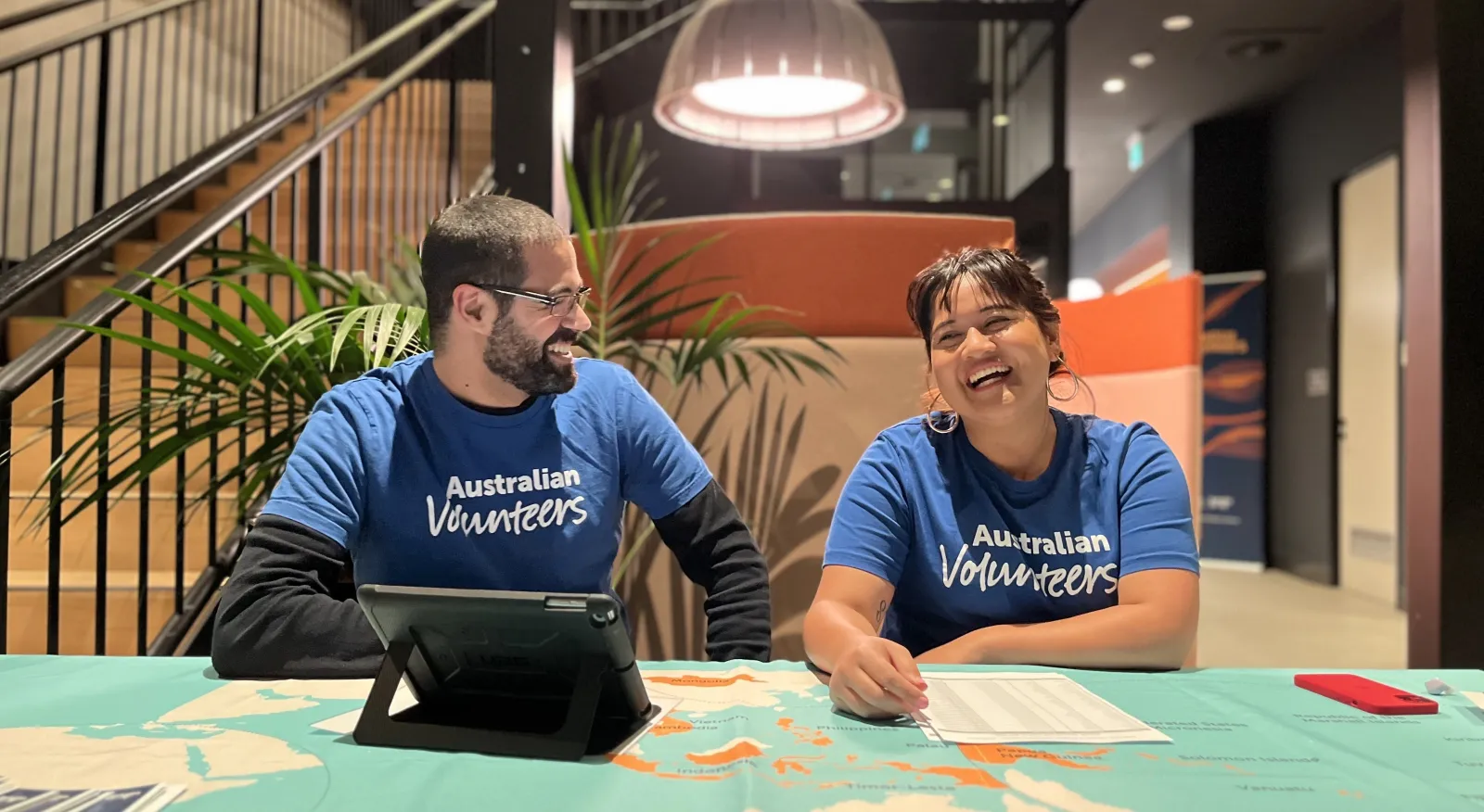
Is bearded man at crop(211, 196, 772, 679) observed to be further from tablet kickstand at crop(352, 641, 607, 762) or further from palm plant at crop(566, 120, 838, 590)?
palm plant at crop(566, 120, 838, 590)

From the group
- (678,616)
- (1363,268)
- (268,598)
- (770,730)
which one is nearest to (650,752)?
(770,730)

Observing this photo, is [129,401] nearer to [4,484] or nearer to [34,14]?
[4,484]

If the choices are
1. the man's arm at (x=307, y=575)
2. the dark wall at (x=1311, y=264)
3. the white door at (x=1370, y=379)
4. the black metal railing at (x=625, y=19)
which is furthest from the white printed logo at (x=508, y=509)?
the dark wall at (x=1311, y=264)

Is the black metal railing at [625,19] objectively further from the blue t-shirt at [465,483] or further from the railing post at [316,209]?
the blue t-shirt at [465,483]

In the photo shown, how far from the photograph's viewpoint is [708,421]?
242 cm

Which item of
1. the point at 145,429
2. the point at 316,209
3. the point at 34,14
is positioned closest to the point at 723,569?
the point at 145,429

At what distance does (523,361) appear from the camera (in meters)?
1.28

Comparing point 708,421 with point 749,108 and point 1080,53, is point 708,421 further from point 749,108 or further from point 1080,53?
point 1080,53

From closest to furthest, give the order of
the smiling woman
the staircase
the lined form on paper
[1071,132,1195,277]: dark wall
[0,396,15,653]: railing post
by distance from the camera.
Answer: the lined form on paper → the smiling woman → [0,396,15,653]: railing post → the staircase → [1071,132,1195,277]: dark wall

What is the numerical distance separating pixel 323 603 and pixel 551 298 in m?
0.51

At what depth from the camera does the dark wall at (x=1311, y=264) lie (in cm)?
539

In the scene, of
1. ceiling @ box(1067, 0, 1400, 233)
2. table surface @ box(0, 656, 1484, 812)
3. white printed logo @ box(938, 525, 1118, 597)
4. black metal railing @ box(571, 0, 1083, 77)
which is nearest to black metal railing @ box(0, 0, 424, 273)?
black metal railing @ box(571, 0, 1083, 77)

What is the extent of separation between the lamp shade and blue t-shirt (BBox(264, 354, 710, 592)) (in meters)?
1.65

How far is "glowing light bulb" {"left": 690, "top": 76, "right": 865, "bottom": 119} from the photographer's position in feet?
9.34
